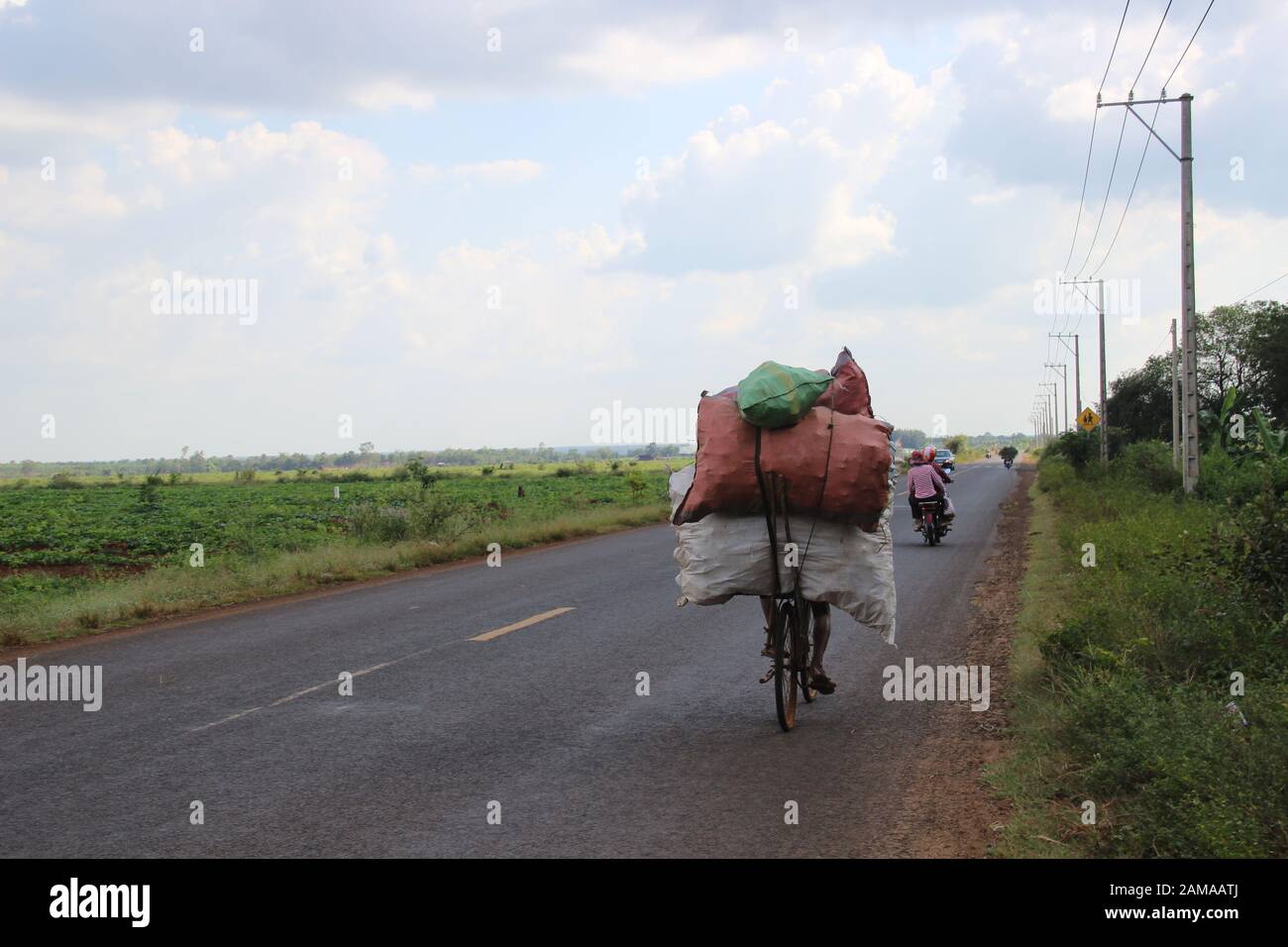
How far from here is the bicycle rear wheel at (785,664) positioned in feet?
24.3

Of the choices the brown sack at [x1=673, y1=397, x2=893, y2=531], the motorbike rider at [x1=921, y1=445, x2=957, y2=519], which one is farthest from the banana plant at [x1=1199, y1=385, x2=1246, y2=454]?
the brown sack at [x1=673, y1=397, x2=893, y2=531]

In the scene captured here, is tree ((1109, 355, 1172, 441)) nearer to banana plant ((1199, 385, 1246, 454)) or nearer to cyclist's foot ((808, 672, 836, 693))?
banana plant ((1199, 385, 1246, 454))

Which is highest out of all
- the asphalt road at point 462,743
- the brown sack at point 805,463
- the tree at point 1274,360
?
the tree at point 1274,360

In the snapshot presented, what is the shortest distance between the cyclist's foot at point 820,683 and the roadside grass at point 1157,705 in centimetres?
126

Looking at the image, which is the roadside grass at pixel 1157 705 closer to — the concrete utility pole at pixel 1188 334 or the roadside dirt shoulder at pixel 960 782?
the roadside dirt shoulder at pixel 960 782

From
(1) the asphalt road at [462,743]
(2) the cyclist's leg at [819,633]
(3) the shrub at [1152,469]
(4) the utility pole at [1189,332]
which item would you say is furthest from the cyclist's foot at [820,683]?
(3) the shrub at [1152,469]

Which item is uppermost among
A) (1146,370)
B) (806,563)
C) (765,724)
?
(1146,370)

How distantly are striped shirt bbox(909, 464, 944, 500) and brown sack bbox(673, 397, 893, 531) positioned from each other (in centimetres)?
1490

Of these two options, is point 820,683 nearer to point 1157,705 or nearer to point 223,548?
point 1157,705

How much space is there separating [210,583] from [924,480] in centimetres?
1287

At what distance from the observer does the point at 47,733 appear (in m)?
7.58
